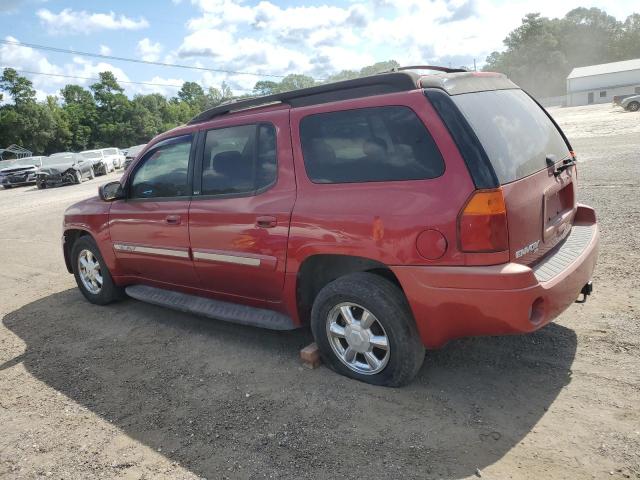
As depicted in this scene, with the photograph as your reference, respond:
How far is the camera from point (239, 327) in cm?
455

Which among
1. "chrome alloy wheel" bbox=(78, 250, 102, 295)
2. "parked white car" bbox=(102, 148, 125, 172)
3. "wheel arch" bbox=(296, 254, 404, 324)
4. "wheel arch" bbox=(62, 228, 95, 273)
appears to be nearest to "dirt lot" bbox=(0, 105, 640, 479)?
"wheel arch" bbox=(296, 254, 404, 324)

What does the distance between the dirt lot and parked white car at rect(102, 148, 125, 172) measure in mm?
28645

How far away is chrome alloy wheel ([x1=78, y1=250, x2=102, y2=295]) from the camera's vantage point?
5371 millimetres

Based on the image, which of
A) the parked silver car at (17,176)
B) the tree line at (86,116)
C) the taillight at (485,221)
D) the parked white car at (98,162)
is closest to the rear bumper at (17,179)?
the parked silver car at (17,176)

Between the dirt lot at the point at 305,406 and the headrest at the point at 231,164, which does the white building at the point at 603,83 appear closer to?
the dirt lot at the point at 305,406

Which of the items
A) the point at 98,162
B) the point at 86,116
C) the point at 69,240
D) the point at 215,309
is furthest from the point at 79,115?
Answer: the point at 215,309

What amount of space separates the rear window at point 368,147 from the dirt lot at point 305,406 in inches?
55.1

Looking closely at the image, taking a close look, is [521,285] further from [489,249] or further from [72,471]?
[72,471]

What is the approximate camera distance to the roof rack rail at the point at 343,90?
3.07 meters

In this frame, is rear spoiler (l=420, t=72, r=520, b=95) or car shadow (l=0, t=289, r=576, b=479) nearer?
car shadow (l=0, t=289, r=576, b=479)

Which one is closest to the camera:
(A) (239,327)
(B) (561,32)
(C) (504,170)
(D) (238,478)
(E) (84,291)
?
(D) (238,478)

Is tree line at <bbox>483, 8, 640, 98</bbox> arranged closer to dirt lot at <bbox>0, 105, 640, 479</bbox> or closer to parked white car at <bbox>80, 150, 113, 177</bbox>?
parked white car at <bbox>80, 150, 113, 177</bbox>

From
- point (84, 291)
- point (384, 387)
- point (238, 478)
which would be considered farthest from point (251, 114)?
point (84, 291)

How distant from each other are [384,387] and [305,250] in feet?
3.40
